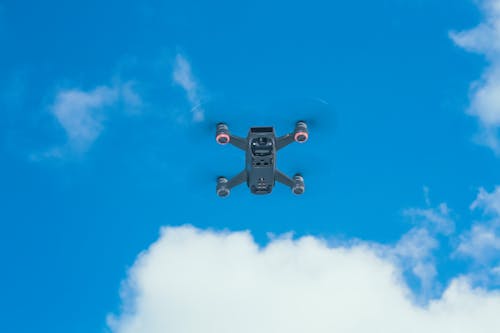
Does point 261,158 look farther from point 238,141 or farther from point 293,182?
point 293,182

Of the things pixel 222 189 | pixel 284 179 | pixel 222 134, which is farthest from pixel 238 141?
pixel 284 179

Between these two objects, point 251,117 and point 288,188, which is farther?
point 288,188

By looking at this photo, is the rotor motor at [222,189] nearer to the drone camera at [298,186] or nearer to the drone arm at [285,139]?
the drone camera at [298,186]

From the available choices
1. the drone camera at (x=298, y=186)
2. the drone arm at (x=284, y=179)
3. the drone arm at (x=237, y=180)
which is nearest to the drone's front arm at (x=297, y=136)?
the drone arm at (x=284, y=179)

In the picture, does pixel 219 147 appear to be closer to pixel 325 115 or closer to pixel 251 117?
pixel 251 117

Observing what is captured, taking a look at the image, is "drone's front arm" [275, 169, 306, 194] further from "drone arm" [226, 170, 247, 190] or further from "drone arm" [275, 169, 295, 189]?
"drone arm" [226, 170, 247, 190]

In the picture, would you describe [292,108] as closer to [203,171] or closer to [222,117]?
[222,117]

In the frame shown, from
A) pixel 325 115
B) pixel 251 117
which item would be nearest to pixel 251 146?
pixel 251 117
